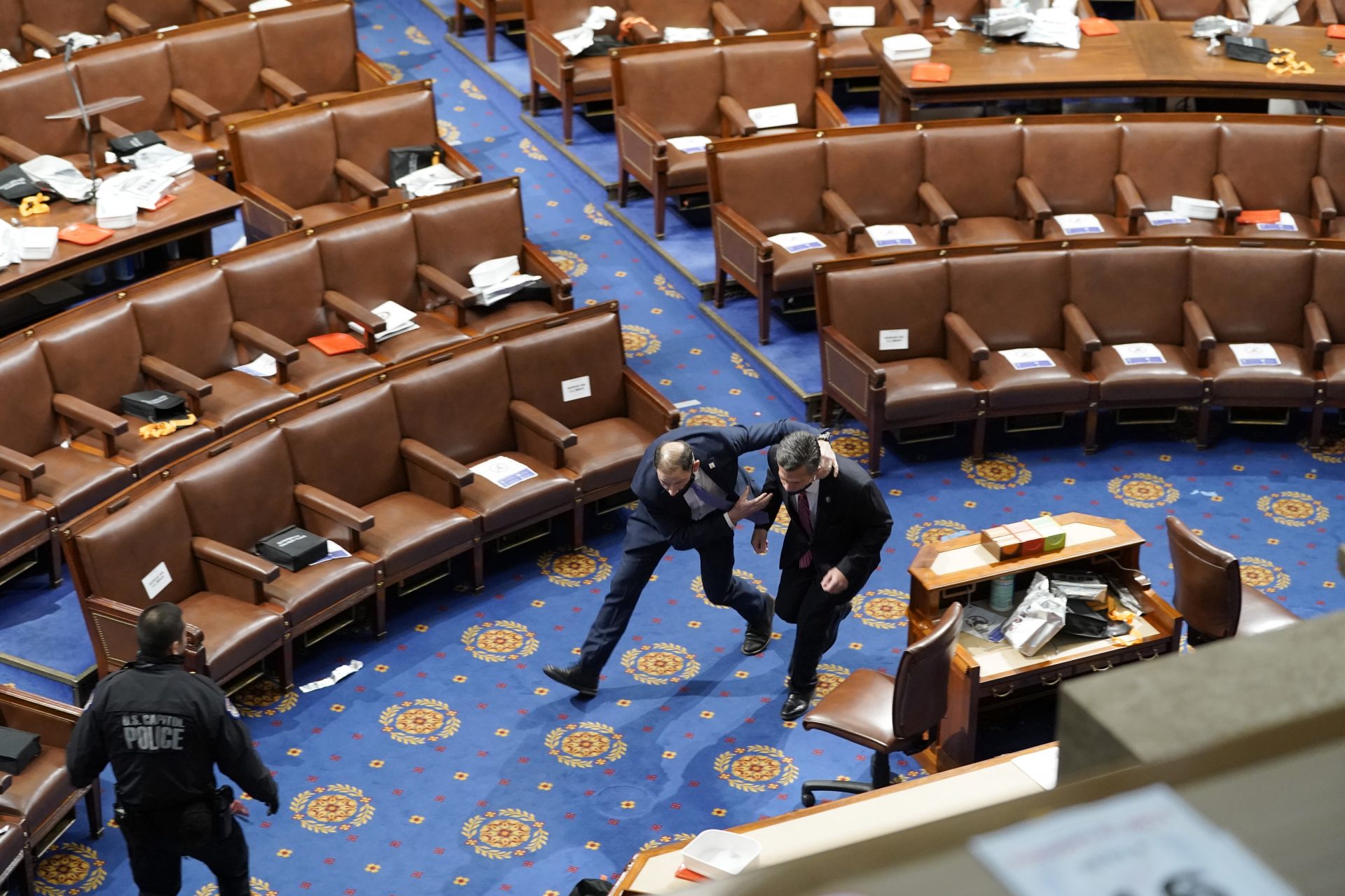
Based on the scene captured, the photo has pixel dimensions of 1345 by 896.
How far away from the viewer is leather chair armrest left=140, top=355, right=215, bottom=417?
689cm

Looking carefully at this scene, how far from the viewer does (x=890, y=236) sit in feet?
27.6

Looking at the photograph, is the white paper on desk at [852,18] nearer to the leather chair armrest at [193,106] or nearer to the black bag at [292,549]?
the leather chair armrest at [193,106]

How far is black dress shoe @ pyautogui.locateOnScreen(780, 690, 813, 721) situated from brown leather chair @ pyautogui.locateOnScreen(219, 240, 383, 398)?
103 inches

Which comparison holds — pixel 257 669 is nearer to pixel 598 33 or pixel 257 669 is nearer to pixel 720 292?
pixel 720 292

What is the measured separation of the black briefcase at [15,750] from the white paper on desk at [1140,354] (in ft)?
16.7

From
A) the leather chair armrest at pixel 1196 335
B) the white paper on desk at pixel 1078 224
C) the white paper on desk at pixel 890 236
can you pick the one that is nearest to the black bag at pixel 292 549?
the white paper on desk at pixel 890 236

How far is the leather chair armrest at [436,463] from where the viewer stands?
6.61 metres

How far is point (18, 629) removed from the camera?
635cm

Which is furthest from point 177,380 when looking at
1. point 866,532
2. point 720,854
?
→ point 720,854

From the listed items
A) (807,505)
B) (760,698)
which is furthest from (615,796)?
(807,505)

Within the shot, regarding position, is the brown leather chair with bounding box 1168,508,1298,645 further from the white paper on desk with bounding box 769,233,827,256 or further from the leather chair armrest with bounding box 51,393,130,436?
the leather chair armrest with bounding box 51,393,130,436

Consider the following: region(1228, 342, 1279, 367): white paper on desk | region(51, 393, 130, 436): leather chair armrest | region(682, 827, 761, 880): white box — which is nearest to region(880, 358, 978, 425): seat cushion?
region(1228, 342, 1279, 367): white paper on desk

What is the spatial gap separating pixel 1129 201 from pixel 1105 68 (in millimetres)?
1285

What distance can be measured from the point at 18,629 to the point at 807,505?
10.6 ft
